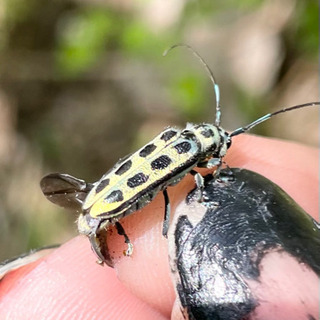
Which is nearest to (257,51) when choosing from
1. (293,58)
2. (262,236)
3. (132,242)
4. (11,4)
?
(293,58)

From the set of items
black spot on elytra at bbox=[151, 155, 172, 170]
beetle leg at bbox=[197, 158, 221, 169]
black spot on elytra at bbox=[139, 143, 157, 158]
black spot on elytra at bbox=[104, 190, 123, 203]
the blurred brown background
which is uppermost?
the blurred brown background

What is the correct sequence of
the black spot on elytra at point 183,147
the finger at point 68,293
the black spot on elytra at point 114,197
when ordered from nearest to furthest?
the black spot on elytra at point 114,197
the black spot on elytra at point 183,147
the finger at point 68,293

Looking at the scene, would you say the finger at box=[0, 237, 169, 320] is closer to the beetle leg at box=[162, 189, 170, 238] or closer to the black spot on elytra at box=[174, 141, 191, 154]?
the beetle leg at box=[162, 189, 170, 238]

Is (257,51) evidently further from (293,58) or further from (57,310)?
(57,310)

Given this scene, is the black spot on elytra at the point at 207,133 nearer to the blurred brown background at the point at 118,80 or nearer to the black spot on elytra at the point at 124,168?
the black spot on elytra at the point at 124,168

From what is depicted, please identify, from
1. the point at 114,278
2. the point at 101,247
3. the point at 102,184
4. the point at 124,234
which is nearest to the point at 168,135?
the point at 102,184

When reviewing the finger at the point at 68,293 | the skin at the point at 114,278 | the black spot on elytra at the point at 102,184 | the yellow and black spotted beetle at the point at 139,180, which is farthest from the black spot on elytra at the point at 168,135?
the finger at the point at 68,293

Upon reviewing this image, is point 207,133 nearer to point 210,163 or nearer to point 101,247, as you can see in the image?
point 210,163

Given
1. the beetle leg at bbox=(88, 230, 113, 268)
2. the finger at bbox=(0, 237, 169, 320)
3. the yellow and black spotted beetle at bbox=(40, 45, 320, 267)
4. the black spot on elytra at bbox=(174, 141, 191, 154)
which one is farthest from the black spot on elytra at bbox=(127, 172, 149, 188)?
the finger at bbox=(0, 237, 169, 320)

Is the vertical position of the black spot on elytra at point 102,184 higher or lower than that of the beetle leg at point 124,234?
higher
